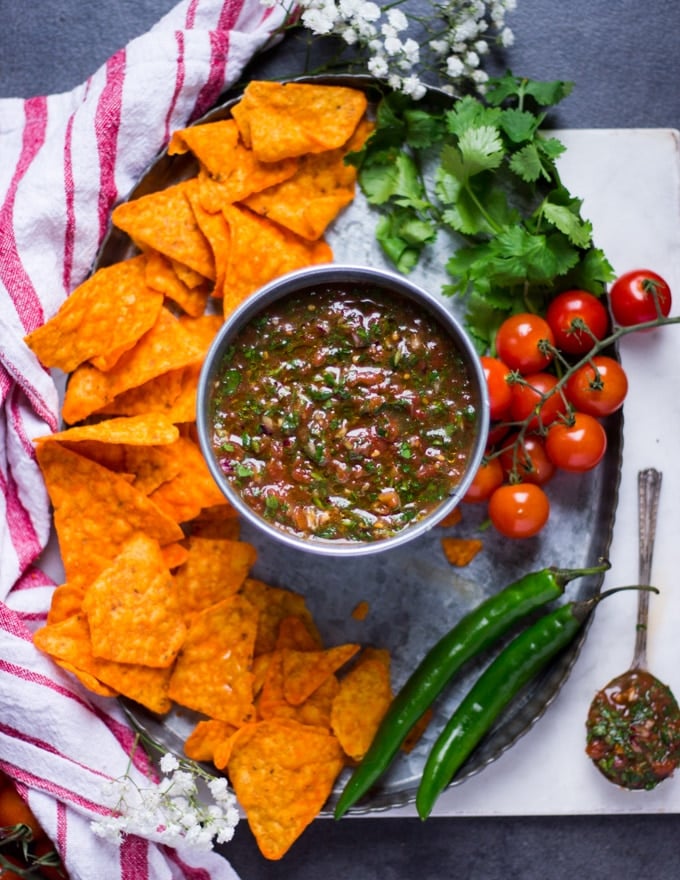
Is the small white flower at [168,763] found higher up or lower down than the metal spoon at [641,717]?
higher up

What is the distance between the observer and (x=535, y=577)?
2705 millimetres

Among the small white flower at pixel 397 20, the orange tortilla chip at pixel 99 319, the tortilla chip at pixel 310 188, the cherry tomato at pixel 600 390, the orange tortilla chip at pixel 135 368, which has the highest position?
the small white flower at pixel 397 20

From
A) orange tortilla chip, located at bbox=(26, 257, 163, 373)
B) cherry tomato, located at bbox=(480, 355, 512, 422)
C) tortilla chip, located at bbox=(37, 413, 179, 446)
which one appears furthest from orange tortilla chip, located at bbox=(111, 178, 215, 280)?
cherry tomato, located at bbox=(480, 355, 512, 422)

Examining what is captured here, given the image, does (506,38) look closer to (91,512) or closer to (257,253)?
(257,253)

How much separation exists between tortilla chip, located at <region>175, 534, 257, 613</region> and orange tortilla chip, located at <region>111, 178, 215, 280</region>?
30.0 inches

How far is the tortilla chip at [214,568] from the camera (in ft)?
8.95

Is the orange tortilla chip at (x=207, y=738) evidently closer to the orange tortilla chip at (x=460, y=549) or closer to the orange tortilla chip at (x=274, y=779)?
the orange tortilla chip at (x=274, y=779)

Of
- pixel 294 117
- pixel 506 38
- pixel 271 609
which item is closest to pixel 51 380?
pixel 271 609

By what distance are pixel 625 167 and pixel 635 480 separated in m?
0.94

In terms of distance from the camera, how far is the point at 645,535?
2.87m

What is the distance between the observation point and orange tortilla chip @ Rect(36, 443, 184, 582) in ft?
8.79

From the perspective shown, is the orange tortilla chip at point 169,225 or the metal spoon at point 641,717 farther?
the metal spoon at point 641,717

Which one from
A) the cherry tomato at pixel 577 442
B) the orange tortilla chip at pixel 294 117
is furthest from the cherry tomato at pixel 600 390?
the orange tortilla chip at pixel 294 117

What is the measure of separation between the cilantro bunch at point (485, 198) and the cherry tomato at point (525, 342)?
9 cm
